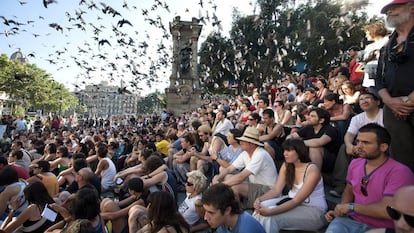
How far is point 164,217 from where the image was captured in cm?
392

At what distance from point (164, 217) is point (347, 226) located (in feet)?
6.27

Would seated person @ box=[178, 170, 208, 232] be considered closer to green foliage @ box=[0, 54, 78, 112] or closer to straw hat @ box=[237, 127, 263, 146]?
straw hat @ box=[237, 127, 263, 146]

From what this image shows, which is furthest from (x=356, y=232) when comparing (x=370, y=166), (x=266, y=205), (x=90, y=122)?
(x=90, y=122)

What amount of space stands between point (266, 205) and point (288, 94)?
9102 mm

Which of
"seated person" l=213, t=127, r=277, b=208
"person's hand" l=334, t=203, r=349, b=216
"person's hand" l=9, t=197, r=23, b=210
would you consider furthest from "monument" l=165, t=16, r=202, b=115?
"person's hand" l=334, t=203, r=349, b=216

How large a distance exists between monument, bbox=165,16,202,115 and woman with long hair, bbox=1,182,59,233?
2486 cm

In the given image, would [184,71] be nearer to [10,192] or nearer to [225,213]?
[10,192]

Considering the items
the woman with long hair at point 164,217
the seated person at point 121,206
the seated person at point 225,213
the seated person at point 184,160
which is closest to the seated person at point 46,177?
the seated person at point 121,206

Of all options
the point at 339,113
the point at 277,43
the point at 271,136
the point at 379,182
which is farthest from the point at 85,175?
the point at 277,43

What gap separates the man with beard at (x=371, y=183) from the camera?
10.2 feet

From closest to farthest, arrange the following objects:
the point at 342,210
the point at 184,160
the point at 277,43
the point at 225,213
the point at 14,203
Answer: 1. the point at 225,213
2. the point at 342,210
3. the point at 14,203
4. the point at 184,160
5. the point at 277,43

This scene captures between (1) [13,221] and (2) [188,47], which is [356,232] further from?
(2) [188,47]

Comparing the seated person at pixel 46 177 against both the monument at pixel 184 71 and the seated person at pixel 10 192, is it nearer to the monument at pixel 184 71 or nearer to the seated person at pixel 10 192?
the seated person at pixel 10 192

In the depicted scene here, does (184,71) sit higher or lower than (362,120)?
higher
